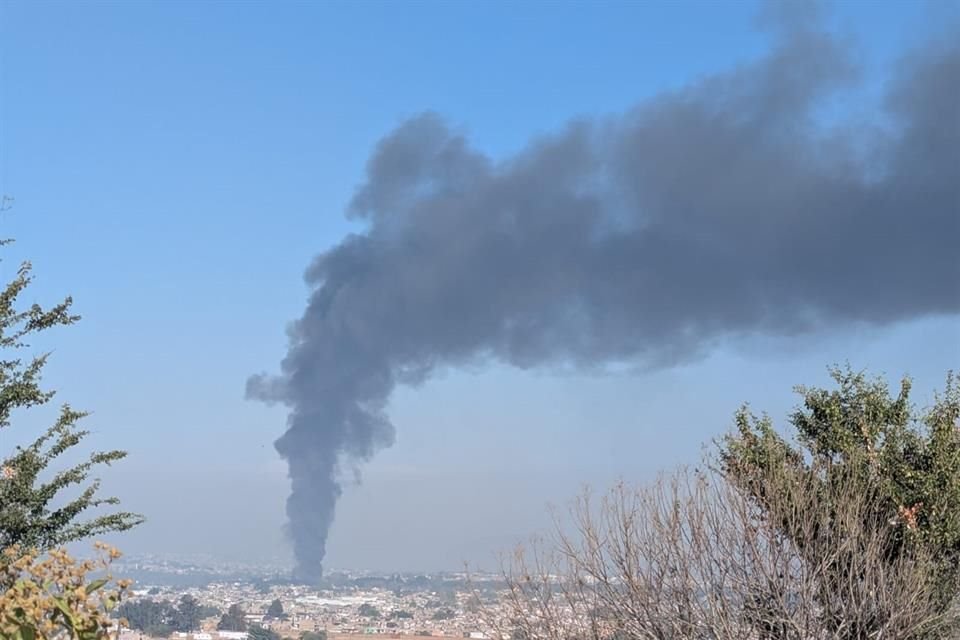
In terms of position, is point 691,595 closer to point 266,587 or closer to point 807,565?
point 807,565

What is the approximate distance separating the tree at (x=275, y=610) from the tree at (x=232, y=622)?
5609 millimetres

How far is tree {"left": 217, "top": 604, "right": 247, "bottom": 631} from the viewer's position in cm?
3284

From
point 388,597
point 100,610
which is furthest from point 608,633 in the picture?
point 388,597

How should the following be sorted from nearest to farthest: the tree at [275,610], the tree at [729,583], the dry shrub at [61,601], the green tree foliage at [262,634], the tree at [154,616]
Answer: the dry shrub at [61,601] < the tree at [729,583] < the tree at [154,616] < the green tree foliage at [262,634] < the tree at [275,610]

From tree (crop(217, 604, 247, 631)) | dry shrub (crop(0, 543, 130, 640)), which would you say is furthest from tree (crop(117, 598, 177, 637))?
dry shrub (crop(0, 543, 130, 640))

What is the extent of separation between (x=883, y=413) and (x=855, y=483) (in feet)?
4.95

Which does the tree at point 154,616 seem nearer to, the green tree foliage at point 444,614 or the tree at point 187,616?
the tree at point 187,616

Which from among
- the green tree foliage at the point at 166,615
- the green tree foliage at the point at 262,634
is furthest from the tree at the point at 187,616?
the green tree foliage at the point at 262,634

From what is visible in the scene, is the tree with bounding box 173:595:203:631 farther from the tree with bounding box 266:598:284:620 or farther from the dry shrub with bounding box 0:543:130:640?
the dry shrub with bounding box 0:543:130:640

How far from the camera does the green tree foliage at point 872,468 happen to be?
1492 centimetres

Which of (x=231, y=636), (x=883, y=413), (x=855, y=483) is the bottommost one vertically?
(x=231, y=636)

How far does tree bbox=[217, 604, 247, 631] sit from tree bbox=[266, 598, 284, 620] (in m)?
5.61

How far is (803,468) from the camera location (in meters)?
16.3

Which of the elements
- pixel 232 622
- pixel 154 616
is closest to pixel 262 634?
pixel 232 622
